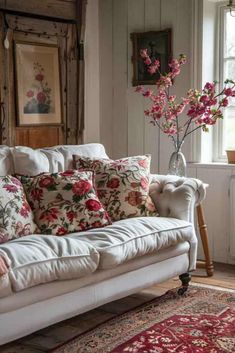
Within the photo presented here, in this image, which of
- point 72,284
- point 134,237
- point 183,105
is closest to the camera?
point 72,284

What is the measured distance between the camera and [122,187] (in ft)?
11.2

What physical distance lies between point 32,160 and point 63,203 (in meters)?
0.37

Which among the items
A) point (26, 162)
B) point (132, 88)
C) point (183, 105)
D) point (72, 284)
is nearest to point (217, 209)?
point (183, 105)

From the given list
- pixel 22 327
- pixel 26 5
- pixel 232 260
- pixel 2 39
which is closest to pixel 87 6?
pixel 26 5

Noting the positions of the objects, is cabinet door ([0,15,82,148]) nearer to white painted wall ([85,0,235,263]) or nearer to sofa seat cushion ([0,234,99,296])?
white painted wall ([85,0,235,263])

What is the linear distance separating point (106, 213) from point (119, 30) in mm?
1941

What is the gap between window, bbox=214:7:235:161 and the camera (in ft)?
14.1

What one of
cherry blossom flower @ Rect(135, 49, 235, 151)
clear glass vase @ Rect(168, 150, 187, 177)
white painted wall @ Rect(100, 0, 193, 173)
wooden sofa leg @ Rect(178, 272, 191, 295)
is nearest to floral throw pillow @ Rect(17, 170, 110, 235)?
wooden sofa leg @ Rect(178, 272, 191, 295)

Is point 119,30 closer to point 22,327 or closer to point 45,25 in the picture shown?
point 45,25

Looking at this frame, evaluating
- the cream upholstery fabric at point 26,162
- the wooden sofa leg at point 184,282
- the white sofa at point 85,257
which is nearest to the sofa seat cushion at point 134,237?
the white sofa at point 85,257

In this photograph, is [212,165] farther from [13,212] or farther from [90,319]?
[13,212]

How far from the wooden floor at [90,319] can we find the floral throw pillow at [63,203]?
0.50m

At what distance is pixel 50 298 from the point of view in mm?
2617

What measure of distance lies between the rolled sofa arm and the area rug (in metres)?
0.51
